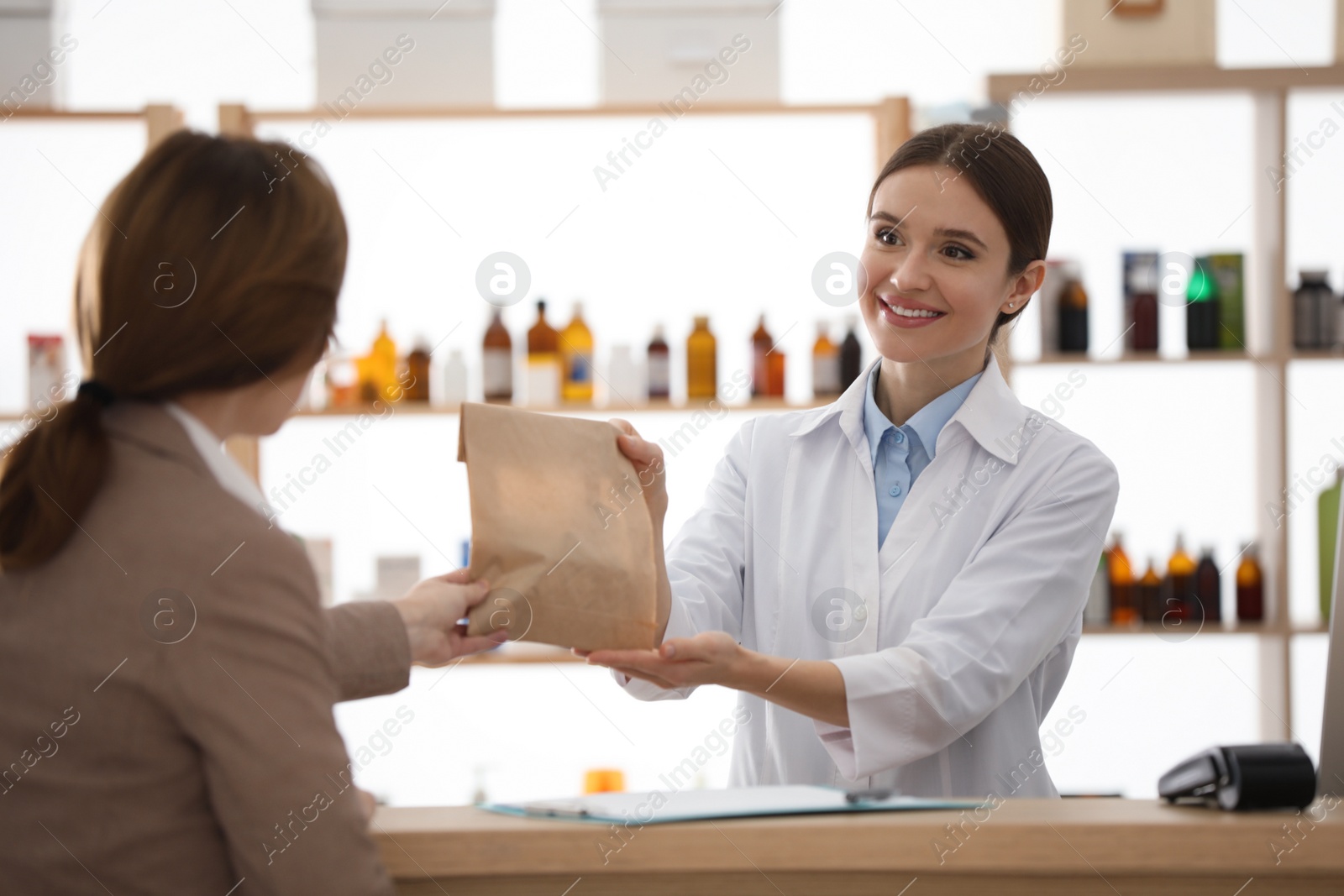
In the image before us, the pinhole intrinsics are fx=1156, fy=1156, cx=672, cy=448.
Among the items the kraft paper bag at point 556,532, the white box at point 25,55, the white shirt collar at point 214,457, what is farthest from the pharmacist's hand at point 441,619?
the white box at point 25,55

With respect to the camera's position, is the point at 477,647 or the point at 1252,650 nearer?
the point at 477,647

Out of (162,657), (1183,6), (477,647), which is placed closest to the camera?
(162,657)

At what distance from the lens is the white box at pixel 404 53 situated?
8.77 ft

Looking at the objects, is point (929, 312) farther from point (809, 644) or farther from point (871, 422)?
point (809, 644)

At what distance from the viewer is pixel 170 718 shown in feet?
2.32

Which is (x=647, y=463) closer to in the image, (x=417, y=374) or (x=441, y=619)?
(x=441, y=619)

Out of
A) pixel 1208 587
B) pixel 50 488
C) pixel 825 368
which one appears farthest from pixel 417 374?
pixel 50 488

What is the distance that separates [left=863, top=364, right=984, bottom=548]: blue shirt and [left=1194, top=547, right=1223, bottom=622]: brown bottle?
149cm

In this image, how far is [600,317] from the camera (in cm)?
304

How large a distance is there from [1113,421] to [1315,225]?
27.9 inches

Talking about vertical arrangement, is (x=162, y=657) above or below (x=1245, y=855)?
above

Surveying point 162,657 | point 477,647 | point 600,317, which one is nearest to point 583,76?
point 600,317

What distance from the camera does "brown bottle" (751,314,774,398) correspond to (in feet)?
9.20

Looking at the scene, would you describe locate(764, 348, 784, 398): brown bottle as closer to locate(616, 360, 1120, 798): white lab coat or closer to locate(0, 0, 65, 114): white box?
locate(616, 360, 1120, 798): white lab coat
